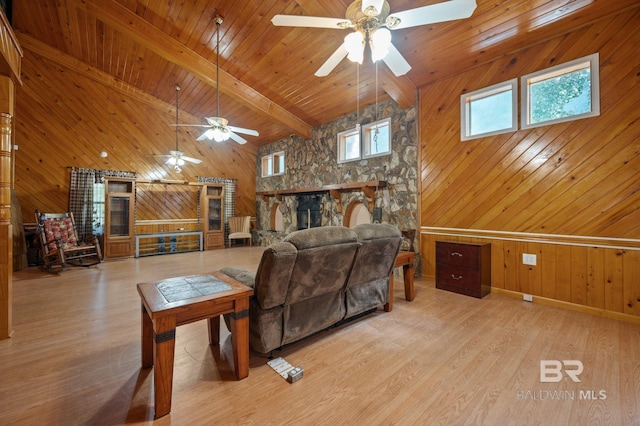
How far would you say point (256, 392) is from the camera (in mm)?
1725

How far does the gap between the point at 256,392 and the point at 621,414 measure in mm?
2163

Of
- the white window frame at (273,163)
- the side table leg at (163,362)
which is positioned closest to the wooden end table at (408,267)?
the side table leg at (163,362)

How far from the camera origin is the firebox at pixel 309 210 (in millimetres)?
6672

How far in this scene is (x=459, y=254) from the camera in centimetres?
369

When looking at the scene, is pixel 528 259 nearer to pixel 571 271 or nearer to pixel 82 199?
pixel 571 271

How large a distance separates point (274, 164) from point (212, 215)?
240 centimetres

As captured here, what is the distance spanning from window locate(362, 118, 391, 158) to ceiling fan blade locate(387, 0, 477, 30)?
2.98 m

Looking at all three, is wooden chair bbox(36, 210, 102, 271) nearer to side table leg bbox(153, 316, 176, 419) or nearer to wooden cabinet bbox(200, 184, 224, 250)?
wooden cabinet bbox(200, 184, 224, 250)

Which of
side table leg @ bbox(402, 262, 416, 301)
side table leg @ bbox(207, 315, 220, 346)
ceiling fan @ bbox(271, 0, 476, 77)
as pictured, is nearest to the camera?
ceiling fan @ bbox(271, 0, 476, 77)

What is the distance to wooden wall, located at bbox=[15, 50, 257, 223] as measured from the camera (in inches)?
222

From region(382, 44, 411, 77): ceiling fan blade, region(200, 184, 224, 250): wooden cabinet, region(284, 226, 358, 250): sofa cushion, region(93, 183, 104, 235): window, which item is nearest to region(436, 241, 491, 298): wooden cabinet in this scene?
region(284, 226, 358, 250): sofa cushion

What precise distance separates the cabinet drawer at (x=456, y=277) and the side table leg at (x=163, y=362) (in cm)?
351

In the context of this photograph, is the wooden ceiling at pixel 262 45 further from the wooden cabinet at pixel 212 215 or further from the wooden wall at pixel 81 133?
the wooden cabinet at pixel 212 215

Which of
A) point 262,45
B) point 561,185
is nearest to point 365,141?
point 262,45
